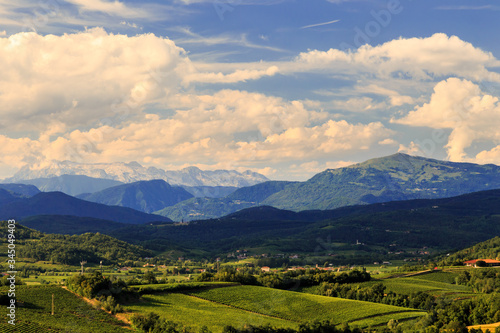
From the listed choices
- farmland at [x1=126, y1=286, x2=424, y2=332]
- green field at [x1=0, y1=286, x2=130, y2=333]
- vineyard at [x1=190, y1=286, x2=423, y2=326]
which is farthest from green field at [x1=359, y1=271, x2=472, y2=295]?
green field at [x1=0, y1=286, x2=130, y2=333]

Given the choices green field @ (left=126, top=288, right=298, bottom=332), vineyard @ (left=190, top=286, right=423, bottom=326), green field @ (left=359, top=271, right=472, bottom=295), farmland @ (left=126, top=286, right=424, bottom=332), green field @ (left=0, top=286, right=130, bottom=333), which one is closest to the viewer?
green field @ (left=0, top=286, right=130, bottom=333)

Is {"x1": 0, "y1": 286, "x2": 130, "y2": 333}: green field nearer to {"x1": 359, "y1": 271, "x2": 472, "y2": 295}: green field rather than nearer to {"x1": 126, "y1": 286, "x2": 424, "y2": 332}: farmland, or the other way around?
{"x1": 126, "y1": 286, "x2": 424, "y2": 332}: farmland

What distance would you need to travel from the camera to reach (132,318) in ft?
269

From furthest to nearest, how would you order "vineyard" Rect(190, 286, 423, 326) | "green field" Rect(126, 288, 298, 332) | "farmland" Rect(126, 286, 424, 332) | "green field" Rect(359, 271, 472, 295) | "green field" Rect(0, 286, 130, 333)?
"green field" Rect(359, 271, 472, 295) < "vineyard" Rect(190, 286, 423, 326) < "farmland" Rect(126, 286, 424, 332) < "green field" Rect(126, 288, 298, 332) < "green field" Rect(0, 286, 130, 333)

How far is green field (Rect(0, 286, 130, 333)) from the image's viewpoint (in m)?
72.6

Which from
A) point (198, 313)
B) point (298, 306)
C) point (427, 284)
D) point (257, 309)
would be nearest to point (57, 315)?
point (198, 313)

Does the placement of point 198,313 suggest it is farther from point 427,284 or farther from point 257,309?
point 427,284

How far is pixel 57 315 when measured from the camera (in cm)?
8431

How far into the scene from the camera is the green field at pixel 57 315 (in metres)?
72.6

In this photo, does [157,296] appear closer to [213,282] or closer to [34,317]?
[213,282]

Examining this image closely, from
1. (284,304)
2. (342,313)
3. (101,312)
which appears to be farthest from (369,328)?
(101,312)

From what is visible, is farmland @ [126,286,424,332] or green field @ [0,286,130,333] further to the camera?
farmland @ [126,286,424,332]

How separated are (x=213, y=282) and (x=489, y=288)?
7747 cm

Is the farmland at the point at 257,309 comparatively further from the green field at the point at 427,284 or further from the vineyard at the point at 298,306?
the green field at the point at 427,284
